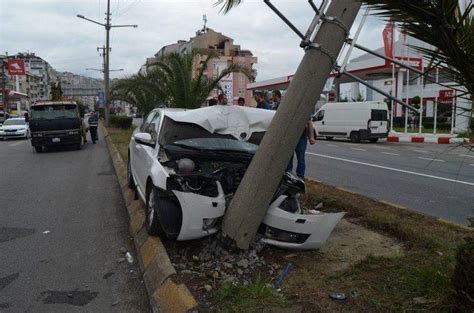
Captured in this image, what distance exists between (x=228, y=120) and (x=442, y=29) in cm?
373

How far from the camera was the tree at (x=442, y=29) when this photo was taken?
2.62 meters

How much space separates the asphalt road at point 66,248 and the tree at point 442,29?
305cm

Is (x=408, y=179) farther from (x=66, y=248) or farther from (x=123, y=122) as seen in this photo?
(x=123, y=122)

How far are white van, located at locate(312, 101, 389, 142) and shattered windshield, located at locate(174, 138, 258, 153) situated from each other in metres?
18.9

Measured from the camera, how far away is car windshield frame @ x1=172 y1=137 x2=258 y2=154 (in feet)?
18.6

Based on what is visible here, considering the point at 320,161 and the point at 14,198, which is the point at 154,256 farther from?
the point at 320,161

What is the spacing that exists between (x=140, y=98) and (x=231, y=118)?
24.3 m

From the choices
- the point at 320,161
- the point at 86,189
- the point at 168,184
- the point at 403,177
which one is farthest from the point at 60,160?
the point at 168,184

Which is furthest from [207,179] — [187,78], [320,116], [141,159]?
[320,116]

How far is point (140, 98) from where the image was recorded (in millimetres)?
29516

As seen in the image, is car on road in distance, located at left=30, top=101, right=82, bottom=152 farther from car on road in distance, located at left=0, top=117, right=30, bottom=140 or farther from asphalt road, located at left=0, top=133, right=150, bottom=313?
car on road in distance, located at left=0, top=117, right=30, bottom=140

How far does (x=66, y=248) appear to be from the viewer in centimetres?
593

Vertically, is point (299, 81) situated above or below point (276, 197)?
above

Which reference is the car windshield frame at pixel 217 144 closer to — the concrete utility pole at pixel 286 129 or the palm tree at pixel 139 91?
the concrete utility pole at pixel 286 129
